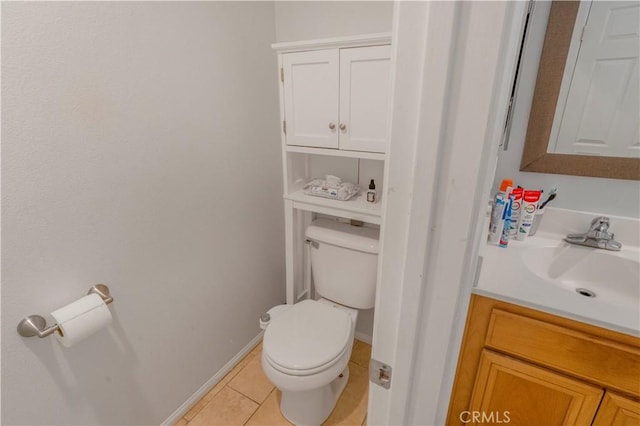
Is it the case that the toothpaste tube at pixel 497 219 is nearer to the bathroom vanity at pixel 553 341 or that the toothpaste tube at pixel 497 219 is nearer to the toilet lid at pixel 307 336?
the bathroom vanity at pixel 553 341

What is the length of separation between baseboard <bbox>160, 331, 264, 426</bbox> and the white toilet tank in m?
0.57

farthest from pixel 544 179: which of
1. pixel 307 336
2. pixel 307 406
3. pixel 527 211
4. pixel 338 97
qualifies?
pixel 307 406

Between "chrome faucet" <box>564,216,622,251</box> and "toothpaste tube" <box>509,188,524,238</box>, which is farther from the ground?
"toothpaste tube" <box>509,188,524,238</box>

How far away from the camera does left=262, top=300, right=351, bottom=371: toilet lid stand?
3.97 feet

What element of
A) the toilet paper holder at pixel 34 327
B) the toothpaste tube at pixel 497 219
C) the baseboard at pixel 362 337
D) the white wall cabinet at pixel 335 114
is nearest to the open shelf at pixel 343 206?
the white wall cabinet at pixel 335 114

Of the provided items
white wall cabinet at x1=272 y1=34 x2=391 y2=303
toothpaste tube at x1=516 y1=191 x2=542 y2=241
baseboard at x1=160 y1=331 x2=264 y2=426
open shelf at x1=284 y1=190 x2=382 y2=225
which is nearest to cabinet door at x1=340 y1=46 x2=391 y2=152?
white wall cabinet at x1=272 y1=34 x2=391 y2=303

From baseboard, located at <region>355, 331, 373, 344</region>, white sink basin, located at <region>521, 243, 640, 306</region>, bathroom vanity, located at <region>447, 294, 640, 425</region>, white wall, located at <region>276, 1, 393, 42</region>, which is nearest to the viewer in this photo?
bathroom vanity, located at <region>447, 294, 640, 425</region>

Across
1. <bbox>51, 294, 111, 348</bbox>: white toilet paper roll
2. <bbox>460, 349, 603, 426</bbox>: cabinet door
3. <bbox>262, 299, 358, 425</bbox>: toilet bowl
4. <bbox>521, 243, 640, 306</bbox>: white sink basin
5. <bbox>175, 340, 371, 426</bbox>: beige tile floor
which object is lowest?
<bbox>175, 340, 371, 426</bbox>: beige tile floor

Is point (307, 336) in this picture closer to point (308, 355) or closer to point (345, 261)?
point (308, 355)

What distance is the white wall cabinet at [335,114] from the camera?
1183 mm

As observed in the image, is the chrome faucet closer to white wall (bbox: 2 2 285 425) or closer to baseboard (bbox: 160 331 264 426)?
white wall (bbox: 2 2 285 425)

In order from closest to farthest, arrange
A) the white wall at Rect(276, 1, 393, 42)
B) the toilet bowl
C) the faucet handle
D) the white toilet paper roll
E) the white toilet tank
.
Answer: the white toilet paper roll, the faucet handle, the toilet bowl, the white wall at Rect(276, 1, 393, 42), the white toilet tank

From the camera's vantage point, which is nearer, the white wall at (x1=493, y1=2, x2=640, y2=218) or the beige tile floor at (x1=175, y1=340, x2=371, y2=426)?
the white wall at (x1=493, y1=2, x2=640, y2=218)

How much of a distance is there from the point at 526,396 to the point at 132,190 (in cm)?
141
